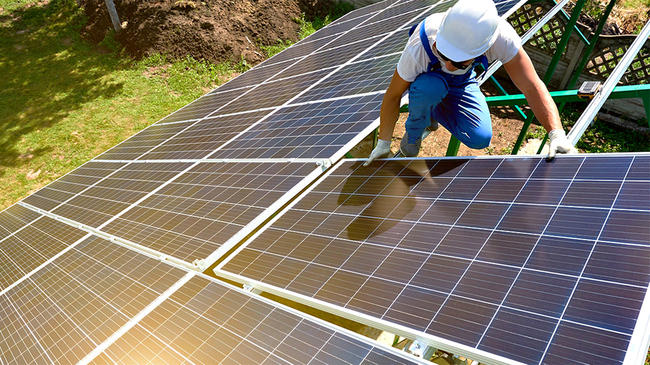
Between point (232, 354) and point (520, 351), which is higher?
point (520, 351)

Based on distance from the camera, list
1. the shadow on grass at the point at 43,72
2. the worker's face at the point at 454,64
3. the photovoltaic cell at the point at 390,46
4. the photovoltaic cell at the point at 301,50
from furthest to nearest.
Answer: the shadow on grass at the point at 43,72
the photovoltaic cell at the point at 301,50
the photovoltaic cell at the point at 390,46
the worker's face at the point at 454,64

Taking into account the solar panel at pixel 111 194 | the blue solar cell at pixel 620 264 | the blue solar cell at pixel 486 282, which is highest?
the blue solar cell at pixel 620 264

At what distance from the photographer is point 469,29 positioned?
3520 mm

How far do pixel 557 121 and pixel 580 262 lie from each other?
2.31 m

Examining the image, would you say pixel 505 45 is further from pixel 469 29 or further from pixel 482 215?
pixel 482 215

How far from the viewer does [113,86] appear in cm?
1492

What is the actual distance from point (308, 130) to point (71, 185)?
20.8 feet

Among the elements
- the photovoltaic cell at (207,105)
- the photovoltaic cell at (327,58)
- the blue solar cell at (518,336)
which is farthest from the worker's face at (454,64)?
the photovoltaic cell at (207,105)

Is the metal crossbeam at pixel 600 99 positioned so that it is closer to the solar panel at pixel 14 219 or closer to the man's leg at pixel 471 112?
the man's leg at pixel 471 112

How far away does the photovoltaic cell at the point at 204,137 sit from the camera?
23.3 feet

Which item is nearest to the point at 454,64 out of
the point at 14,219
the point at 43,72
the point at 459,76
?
the point at 459,76

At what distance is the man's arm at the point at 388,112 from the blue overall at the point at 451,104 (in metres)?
0.28

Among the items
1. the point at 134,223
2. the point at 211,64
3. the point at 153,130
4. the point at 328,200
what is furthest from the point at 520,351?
the point at 211,64

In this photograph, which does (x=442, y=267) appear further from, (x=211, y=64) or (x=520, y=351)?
(x=211, y=64)
